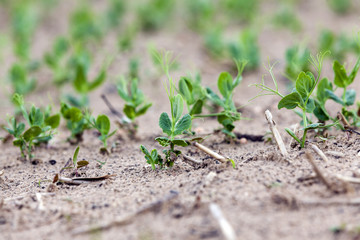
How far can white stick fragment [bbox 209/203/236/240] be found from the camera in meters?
1.43

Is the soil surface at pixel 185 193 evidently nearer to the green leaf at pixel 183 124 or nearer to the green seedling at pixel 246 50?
the green leaf at pixel 183 124

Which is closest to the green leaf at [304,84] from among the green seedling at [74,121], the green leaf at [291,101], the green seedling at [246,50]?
the green leaf at [291,101]

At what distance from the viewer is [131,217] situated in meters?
1.62

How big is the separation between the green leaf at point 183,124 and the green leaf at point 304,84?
19.5 inches

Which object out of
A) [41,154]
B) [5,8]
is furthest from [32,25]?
[41,154]

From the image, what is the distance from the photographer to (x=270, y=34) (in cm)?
485

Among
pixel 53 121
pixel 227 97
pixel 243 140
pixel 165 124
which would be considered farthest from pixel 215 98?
pixel 53 121

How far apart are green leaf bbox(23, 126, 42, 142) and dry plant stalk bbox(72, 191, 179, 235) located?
2.73 feet

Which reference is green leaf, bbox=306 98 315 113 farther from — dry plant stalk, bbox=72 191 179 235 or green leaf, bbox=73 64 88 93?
green leaf, bbox=73 64 88 93

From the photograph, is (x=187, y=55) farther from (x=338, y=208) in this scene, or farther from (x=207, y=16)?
(x=338, y=208)

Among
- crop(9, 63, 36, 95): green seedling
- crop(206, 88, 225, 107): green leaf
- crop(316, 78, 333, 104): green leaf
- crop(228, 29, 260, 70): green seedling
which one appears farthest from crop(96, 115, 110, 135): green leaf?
A: crop(228, 29, 260, 70): green seedling

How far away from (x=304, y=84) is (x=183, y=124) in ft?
1.83

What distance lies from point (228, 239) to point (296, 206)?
305mm

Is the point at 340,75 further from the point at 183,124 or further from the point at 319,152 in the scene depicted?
the point at 183,124
